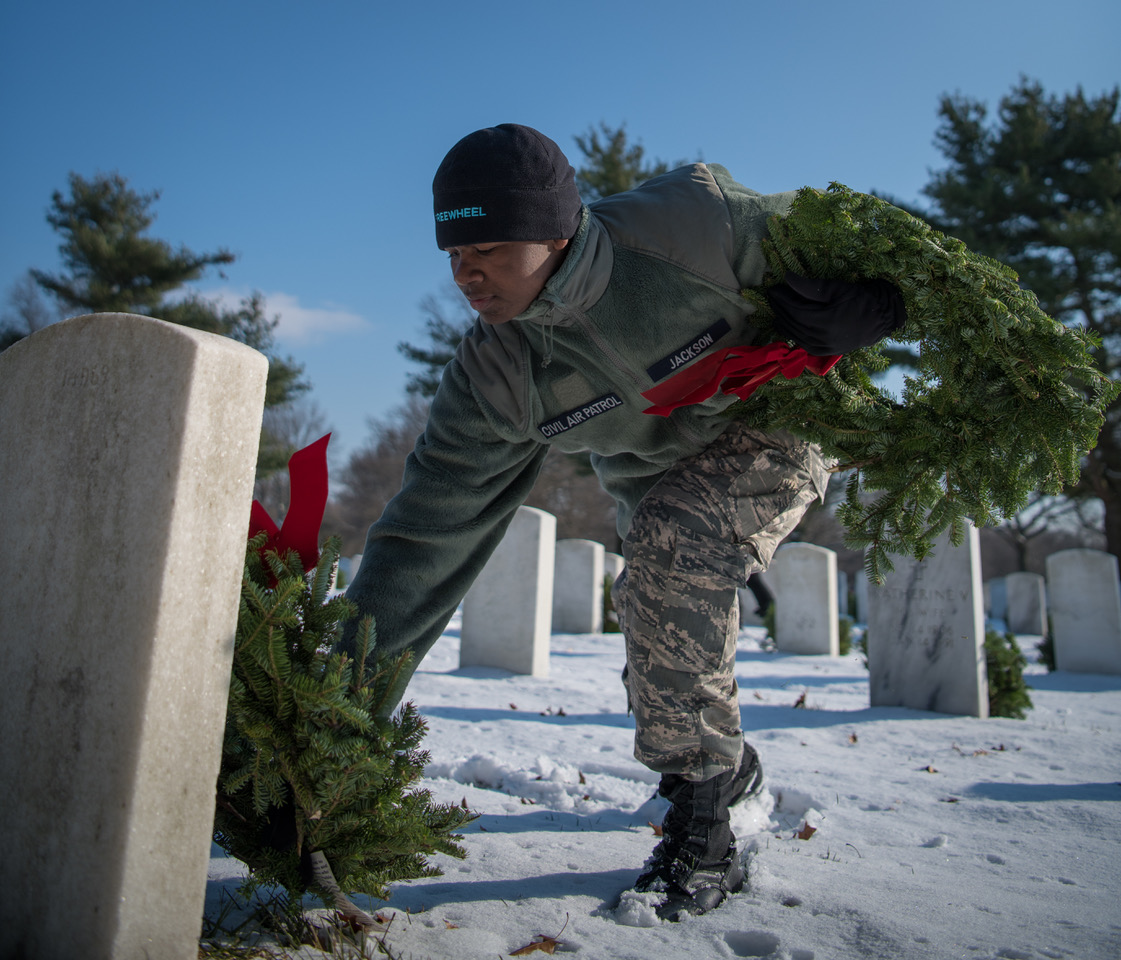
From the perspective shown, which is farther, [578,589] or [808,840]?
[578,589]

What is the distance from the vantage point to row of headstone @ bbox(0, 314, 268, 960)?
1.20 meters

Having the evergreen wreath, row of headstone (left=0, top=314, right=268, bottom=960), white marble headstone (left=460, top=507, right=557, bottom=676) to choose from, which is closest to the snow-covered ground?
row of headstone (left=0, top=314, right=268, bottom=960)

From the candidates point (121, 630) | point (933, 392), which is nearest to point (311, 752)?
point (121, 630)

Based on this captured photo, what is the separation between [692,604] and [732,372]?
0.59m

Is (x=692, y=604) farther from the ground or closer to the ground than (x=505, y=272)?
closer to the ground

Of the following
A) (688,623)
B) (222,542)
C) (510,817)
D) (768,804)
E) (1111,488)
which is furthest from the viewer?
(1111,488)

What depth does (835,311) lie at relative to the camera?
6.37 feet

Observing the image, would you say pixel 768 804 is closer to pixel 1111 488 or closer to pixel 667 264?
pixel 667 264

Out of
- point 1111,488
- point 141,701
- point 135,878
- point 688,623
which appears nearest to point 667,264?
point 688,623

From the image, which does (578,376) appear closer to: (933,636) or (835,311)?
(835,311)

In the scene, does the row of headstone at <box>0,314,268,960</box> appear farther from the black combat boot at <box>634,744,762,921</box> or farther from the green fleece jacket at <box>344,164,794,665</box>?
the black combat boot at <box>634,744,762,921</box>

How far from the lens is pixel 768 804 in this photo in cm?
288

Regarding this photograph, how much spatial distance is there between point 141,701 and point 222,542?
264mm

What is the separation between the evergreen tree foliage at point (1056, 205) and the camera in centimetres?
1603
